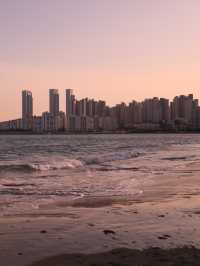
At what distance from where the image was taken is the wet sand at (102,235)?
639cm

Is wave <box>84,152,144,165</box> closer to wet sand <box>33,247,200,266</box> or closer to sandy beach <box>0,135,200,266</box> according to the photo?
sandy beach <box>0,135,200,266</box>

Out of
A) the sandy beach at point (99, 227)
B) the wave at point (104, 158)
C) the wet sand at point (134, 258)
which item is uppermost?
the wet sand at point (134, 258)

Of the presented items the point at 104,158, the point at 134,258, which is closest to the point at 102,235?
the point at 134,258

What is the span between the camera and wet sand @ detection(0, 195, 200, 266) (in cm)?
639

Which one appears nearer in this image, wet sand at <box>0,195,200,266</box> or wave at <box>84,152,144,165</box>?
wet sand at <box>0,195,200,266</box>

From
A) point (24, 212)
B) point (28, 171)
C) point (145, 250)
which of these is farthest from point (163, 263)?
point (28, 171)

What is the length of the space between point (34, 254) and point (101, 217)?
319cm

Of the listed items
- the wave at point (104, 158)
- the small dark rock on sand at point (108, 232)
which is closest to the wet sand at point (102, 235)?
the small dark rock on sand at point (108, 232)

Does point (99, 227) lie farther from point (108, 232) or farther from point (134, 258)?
point (134, 258)

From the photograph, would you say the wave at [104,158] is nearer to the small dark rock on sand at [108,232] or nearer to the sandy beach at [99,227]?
the sandy beach at [99,227]

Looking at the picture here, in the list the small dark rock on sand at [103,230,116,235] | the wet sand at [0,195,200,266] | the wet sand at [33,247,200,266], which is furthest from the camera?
the small dark rock on sand at [103,230,116,235]

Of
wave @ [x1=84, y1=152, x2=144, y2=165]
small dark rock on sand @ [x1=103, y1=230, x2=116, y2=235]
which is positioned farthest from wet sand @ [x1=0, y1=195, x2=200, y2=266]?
wave @ [x1=84, y1=152, x2=144, y2=165]

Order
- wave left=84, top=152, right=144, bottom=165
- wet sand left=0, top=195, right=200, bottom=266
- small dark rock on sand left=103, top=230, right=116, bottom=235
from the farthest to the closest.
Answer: wave left=84, top=152, right=144, bottom=165 → small dark rock on sand left=103, top=230, right=116, bottom=235 → wet sand left=0, top=195, right=200, bottom=266

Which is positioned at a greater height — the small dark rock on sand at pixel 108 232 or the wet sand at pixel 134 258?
the wet sand at pixel 134 258
